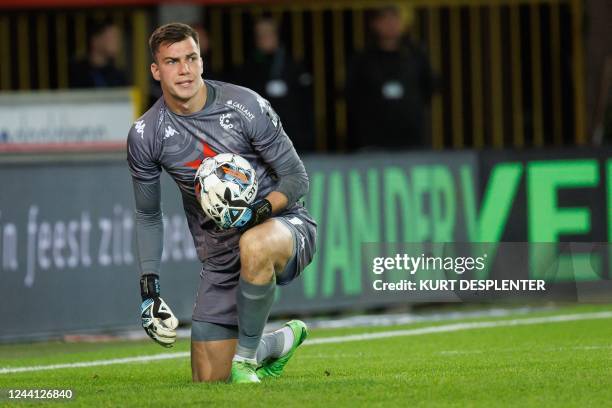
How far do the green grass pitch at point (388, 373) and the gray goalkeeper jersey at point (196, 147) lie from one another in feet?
3.08

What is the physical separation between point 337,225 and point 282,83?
198 centimetres

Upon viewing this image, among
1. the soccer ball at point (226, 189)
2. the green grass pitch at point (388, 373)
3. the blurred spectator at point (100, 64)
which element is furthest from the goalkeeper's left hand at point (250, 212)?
the blurred spectator at point (100, 64)

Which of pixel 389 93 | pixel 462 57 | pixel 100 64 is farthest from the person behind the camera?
pixel 462 57

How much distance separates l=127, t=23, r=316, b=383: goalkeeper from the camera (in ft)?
27.1

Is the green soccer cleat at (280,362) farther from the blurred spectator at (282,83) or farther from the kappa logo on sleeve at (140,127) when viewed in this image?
the blurred spectator at (282,83)

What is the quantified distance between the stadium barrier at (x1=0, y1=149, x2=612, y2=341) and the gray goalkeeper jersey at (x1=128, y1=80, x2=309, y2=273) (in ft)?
11.0

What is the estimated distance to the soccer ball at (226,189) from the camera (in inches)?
316

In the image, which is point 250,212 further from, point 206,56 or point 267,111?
point 206,56

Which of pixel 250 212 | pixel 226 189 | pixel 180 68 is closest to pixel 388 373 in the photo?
pixel 250 212

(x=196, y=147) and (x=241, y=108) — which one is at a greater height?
(x=241, y=108)

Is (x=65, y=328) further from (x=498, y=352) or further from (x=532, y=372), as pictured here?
(x=532, y=372)

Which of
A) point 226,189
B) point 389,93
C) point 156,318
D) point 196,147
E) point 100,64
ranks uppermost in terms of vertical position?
point 100,64

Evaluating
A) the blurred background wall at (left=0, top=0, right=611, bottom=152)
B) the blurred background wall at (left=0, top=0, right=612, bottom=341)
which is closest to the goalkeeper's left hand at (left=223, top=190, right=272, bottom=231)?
the blurred background wall at (left=0, top=0, right=612, bottom=341)

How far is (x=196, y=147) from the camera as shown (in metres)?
8.55
